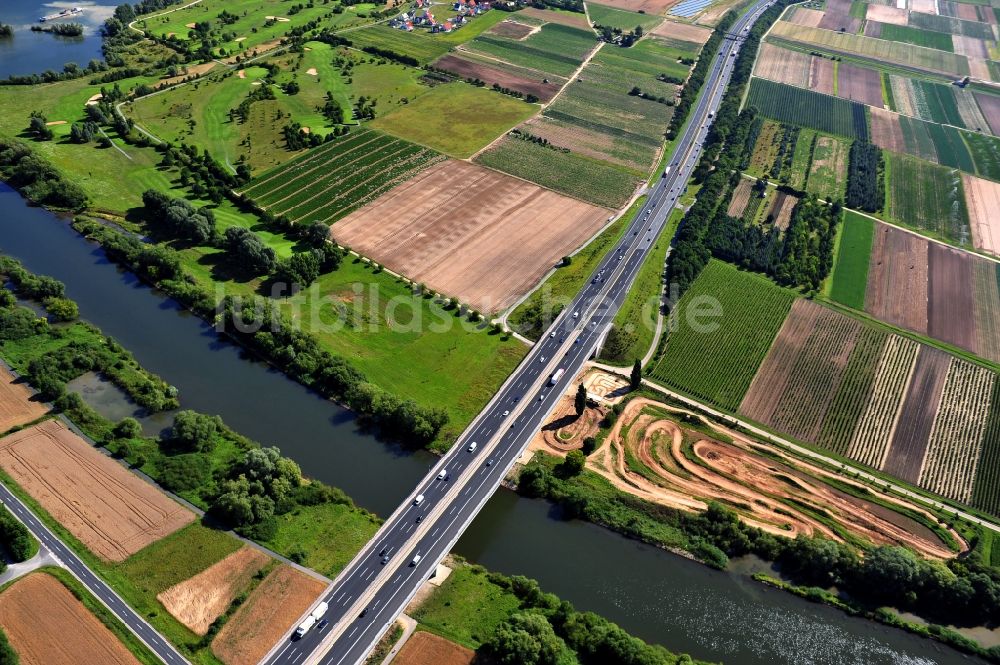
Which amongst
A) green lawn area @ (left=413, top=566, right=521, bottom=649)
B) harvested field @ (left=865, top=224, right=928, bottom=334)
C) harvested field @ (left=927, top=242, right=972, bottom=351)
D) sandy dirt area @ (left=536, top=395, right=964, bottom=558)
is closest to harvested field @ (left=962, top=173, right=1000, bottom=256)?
harvested field @ (left=927, top=242, right=972, bottom=351)

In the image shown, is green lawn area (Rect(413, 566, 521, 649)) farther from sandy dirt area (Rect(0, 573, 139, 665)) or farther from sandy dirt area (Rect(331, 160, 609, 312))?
sandy dirt area (Rect(331, 160, 609, 312))

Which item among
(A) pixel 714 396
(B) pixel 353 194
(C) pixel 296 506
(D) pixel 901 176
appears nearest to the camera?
(C) pixel 296 506

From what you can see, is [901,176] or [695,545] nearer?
[695,545]

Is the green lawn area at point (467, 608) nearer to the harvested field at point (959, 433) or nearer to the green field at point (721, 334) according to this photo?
the green field at point (721, 334)

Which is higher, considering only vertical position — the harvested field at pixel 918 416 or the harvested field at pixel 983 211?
the harvested field at pixel 983 211

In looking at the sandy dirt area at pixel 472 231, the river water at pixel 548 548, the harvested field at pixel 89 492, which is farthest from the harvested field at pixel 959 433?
the harvested field at pixel 89 492

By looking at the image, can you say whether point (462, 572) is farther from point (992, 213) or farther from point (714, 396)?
point (992, 213)

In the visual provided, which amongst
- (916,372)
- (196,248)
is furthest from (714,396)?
(196,248)
